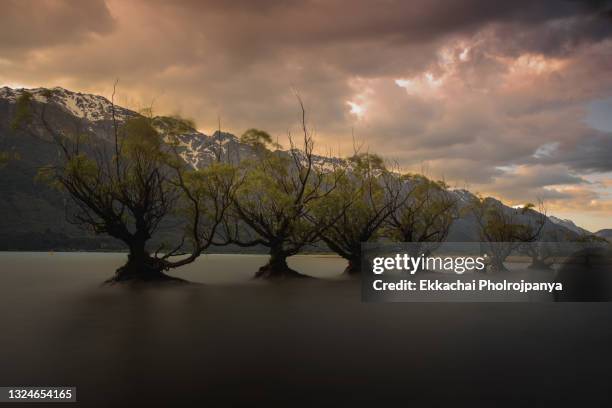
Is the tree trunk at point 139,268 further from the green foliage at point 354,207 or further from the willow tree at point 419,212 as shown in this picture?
the willow tree at point 419,212

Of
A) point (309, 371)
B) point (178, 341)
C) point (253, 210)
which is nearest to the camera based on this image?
point (309, 371)

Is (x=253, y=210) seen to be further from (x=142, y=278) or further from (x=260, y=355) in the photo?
(x=260, y=355)

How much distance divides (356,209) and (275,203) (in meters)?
10.7

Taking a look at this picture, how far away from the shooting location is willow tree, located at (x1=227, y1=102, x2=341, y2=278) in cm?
4522

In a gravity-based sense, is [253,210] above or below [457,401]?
above

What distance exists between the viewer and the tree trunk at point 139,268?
39.2m

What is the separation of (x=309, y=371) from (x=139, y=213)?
30.8 meters

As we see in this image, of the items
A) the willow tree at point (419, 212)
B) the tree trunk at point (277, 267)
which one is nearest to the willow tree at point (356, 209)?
the willow tree at point (419, 212)

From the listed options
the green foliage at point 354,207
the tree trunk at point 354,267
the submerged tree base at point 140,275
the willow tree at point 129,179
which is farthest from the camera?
the tree trunk at point 354,267

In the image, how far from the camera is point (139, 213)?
1522 inches

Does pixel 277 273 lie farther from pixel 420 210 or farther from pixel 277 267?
pixel 420 210

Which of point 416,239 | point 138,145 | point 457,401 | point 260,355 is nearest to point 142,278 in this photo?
point 138,145

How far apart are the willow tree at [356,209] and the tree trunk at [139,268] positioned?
17.8 meters

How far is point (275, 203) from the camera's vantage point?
47.5 metres
